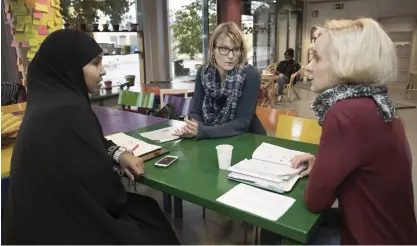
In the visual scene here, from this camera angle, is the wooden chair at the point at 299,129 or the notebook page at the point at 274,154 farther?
the wooden chair at the point at 299,129

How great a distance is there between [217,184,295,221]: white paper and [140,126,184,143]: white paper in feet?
2.38

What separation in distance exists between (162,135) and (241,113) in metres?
0.52

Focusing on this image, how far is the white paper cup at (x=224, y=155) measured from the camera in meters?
1.36

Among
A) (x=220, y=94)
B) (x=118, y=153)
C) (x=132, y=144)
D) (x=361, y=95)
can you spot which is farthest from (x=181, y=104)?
(x=361, y=95)

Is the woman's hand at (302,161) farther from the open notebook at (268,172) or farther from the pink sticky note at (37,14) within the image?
the pink sticky note at (37,14)

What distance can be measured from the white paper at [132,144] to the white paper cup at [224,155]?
16.3 inches

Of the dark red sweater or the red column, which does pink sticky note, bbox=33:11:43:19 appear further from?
the red column

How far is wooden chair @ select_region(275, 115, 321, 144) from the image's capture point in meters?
1.89

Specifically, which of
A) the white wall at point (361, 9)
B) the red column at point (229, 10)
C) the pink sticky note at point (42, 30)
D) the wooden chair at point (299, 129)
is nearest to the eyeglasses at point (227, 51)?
the wooden chair at point (299, 129)

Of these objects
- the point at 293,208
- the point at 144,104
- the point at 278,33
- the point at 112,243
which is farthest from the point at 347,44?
the point at 278,33

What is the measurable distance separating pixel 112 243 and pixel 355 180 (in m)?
0.91

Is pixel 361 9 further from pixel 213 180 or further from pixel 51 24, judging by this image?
pixel 213 180

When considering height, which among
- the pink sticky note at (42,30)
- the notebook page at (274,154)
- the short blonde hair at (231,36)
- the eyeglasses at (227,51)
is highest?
the pink sticky note at (42,30)

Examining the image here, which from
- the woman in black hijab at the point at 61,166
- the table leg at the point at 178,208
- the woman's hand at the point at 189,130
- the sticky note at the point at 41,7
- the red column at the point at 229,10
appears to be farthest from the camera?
the red column at the point at 229,10
